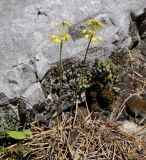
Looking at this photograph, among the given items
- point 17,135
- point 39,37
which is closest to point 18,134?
point 17,135

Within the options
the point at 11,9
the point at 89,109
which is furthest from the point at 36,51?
the point at 89,109

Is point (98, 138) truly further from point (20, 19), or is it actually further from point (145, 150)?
point (20, 19)

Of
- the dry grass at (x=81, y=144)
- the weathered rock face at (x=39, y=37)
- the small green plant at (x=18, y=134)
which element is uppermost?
the weathered rock face at (x=39, y=37)

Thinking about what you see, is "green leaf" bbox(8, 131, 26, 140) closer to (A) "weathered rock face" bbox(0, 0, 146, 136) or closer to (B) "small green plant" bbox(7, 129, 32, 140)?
(B) "small green plant" bbox(7, 129, 32, 140)

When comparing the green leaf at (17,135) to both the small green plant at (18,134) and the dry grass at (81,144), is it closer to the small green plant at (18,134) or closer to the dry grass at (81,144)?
the small green plant at (18,134)

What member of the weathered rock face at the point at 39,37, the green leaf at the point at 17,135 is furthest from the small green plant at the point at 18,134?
→ the weathered rock face at the point at 39,37

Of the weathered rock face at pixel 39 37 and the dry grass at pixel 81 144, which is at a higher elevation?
the weathered rock face at pixel 39 37

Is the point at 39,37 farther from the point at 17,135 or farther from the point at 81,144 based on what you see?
the point at 81,144

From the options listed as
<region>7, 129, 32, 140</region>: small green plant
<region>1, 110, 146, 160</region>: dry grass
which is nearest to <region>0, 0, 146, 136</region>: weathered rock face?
<region>7, 129, 32, 140</region>: small green plant

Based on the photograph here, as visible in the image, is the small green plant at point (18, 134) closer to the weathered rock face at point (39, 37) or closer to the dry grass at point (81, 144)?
the dry grass at point (81, 144)
